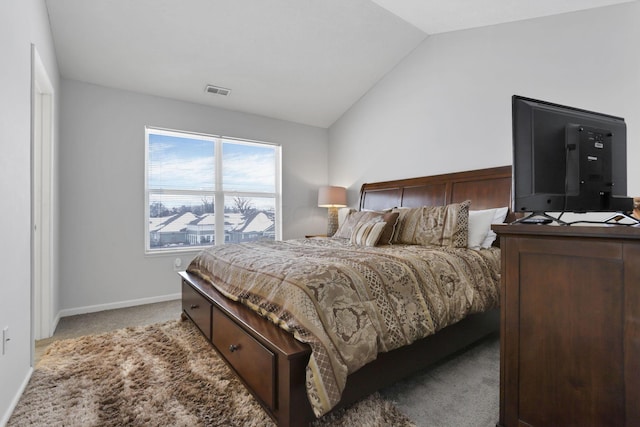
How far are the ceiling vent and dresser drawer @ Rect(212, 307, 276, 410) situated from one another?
278 cm

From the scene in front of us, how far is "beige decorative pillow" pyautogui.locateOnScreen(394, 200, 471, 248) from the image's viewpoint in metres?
2.63

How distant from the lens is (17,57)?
1.79 metres

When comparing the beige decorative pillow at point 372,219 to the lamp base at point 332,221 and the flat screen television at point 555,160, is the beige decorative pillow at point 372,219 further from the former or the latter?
the flat screen television at point 555,160

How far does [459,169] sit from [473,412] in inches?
95.1

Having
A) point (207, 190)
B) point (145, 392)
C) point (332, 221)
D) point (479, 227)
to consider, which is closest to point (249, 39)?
point (207, 190)

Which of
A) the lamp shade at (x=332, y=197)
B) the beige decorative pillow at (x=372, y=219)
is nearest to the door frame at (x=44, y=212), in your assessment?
the beige decorative pillow at (x=372, y=219)

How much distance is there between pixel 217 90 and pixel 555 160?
140 inches

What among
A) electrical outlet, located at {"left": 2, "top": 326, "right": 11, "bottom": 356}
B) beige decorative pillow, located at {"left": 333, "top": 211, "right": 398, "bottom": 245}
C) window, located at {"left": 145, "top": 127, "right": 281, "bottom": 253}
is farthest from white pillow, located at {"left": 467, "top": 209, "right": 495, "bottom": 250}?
electrical outlet, located at {"left": 2, "top": 326, "right": 11, "bottom": 356}

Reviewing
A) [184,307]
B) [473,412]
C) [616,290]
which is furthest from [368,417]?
[184,307]

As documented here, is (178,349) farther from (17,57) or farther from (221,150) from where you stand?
Answer: (221,150)

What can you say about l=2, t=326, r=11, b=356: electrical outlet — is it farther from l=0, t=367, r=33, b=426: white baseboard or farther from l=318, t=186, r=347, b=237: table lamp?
l=318, t=186, r=347, b=237: table lamp

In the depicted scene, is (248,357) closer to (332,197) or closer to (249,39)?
(249,39)

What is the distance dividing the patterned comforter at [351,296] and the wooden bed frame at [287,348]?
0.22ft

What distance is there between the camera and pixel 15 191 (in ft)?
5.73
